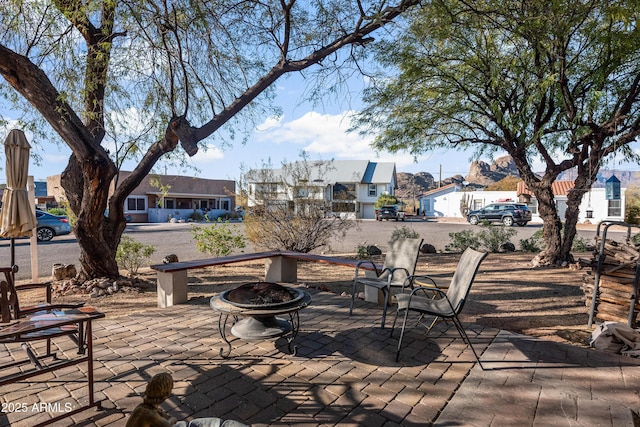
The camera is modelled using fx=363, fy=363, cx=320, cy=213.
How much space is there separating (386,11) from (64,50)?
5.46 meters

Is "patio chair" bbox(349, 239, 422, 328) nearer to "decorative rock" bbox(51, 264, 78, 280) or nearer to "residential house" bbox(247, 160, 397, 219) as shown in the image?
"residential house" bbox(247, 160, 397, 219)

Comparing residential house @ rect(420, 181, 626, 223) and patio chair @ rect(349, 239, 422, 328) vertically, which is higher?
residential house @ rect(420, 181, 626, 223)

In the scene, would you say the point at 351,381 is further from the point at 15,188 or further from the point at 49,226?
the point at 49,226

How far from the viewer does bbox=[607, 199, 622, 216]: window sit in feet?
85.4

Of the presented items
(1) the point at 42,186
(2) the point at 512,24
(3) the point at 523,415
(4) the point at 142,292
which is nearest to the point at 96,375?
(3) the point at 523,415

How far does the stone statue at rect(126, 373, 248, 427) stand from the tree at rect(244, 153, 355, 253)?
781 cm

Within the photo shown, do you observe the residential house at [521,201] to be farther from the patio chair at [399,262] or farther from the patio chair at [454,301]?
the patio chair at [454,301]

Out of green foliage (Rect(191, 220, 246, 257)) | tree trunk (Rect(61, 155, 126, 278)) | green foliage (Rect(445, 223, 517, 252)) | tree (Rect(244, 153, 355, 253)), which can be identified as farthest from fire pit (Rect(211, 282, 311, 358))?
green foliage (Rect(445, 223, 517, 252))

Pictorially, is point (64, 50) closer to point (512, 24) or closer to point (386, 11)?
point (386, 11)

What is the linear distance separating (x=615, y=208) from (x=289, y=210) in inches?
1090

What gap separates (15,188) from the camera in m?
3.52

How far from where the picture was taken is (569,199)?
853 cm

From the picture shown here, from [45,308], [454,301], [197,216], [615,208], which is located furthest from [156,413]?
[615,208]

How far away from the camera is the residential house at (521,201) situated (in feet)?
86.4
